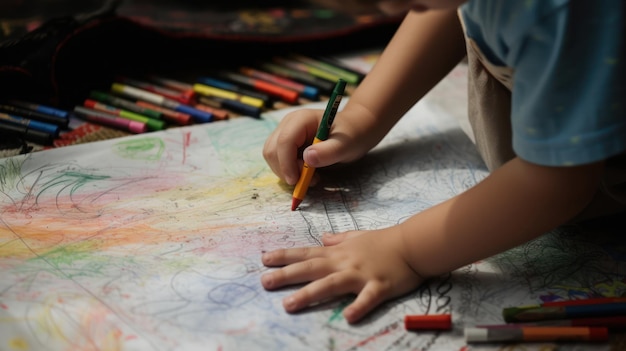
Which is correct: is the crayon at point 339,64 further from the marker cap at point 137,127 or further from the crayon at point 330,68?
the marker cap at point 137,127

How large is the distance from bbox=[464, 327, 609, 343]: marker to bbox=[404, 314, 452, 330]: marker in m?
0.02

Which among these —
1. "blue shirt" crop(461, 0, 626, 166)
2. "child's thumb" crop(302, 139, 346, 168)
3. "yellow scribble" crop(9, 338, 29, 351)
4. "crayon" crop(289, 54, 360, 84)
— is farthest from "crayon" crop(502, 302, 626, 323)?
"crayon" crop(289, 54, 360, 84)

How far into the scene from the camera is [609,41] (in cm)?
43

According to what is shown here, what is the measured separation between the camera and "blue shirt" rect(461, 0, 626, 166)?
16.7 inches

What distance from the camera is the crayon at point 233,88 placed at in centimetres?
81

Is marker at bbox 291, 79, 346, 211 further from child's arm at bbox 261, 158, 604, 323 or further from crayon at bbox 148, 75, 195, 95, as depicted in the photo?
crayon at bbox 148, 75, 195, 95

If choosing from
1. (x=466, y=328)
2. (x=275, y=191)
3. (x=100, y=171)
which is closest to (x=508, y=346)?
(x=466, y=328)

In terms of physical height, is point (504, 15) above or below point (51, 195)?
above

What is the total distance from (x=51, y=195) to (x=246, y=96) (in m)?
0.27

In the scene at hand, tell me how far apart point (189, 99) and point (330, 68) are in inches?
7.8

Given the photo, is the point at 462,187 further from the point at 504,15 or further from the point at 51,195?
the point at 51,195

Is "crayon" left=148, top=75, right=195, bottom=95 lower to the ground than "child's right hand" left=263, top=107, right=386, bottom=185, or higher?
lower

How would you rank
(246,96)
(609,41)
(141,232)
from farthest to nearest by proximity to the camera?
1. (246,96)
2. (141,232)
3. (609,41)

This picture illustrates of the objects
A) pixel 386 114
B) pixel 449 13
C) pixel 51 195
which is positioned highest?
pixel 449 13
